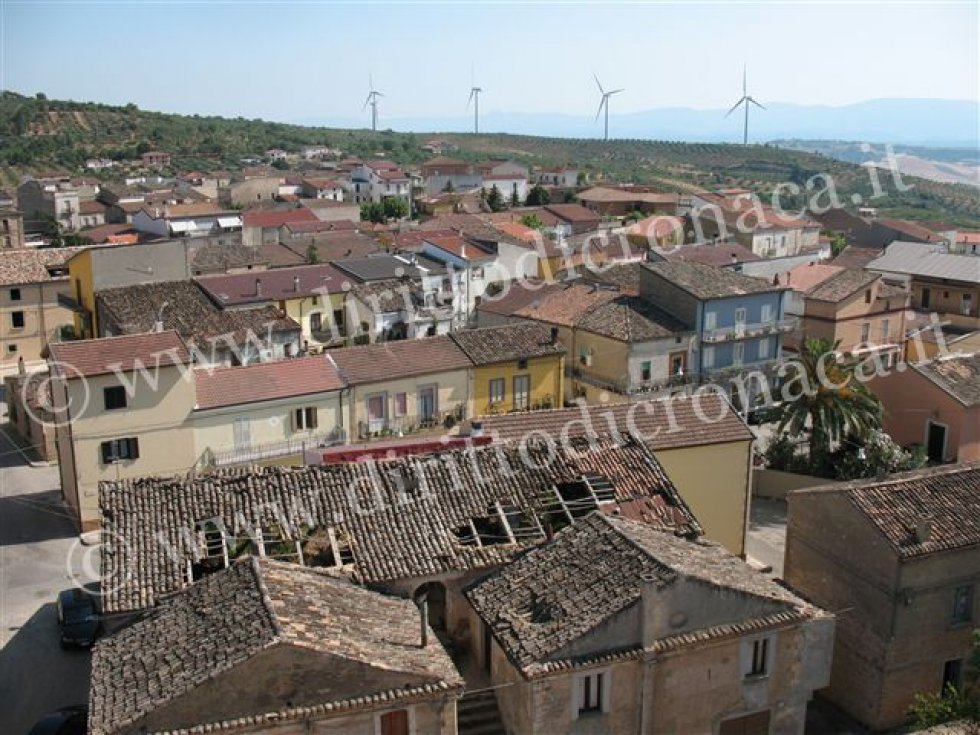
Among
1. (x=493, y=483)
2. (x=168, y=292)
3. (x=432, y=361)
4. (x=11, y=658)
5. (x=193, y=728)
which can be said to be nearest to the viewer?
(x=193, y=728)

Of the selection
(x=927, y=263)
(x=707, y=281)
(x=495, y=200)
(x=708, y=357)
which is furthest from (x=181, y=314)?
(x=495, y=200)

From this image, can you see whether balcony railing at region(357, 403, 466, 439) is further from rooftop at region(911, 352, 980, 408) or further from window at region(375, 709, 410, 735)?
window at region(375, 709, 410, 735)

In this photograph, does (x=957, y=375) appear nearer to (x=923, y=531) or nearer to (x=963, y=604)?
(x=963, y=604)

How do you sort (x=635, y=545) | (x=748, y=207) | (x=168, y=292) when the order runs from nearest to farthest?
1. (x=635, y=545)
2. (x=168, y=292)
3. (x=748, y=207)

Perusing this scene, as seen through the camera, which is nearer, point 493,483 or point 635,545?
point 635,545

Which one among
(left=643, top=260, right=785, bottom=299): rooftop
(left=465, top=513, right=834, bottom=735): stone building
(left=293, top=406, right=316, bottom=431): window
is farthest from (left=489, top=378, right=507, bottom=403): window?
(left=465, top=513, right=834, bottom=735): stone building

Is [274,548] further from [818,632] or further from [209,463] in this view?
[209,463]

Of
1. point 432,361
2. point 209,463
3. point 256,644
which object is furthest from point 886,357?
point 256,644
